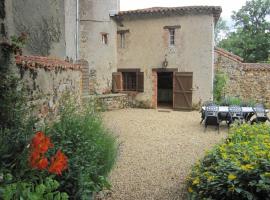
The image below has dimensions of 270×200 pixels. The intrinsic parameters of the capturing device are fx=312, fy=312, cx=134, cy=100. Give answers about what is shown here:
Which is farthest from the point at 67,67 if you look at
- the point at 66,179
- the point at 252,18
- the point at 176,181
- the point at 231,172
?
the point at 252,18

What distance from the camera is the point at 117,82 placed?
1540cm

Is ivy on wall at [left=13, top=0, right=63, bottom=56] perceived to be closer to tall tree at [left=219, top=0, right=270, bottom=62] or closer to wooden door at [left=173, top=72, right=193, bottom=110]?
wooden door at [left=173, top=72, right=193, bottom=110]

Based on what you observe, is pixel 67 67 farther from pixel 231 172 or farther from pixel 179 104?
pixel 179 104

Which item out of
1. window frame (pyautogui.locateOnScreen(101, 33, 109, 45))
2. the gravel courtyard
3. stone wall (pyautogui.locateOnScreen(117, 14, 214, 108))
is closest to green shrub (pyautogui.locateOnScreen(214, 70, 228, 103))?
stone wall (pyautogui.locateOnScreen(117, 14, 214, 108))

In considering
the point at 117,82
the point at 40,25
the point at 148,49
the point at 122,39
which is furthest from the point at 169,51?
the point at 40,25

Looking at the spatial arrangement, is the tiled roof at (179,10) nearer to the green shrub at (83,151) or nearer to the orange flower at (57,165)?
the green shrub at (83,151)

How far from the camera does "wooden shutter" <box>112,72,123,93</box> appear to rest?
1533 cm

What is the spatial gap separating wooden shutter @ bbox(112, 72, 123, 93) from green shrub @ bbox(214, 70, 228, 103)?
456 centimetres

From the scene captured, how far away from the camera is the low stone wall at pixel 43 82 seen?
4.36 metres

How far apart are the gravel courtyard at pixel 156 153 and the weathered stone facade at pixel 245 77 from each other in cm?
317

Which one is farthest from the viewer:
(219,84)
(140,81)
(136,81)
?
(136,81)

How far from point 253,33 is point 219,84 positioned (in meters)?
11.8

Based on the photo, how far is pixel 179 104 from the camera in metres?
14.4

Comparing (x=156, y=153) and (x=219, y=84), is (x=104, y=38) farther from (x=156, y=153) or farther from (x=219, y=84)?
(x=156, y=153)
